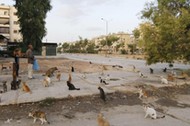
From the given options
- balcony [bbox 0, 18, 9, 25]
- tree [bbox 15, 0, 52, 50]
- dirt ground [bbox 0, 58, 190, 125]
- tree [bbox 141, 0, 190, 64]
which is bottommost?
dirt ground [bbox 0, 58, 190, 125]

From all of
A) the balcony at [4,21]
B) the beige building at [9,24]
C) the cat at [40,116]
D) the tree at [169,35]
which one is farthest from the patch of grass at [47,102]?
the balcony at [4,21]

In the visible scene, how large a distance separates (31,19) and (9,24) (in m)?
42.5

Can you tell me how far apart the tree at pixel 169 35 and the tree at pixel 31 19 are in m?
29.7

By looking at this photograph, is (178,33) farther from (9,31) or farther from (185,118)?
(9,31)

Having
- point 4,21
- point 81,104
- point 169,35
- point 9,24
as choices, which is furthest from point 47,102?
point 4,21

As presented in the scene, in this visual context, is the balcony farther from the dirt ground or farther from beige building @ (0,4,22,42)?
the dirt ground

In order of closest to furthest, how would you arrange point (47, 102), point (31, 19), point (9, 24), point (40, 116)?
point (40, 116), point (47, 102), point (31, 19), point (9, 24)

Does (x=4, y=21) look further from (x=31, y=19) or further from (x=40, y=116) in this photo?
(x=40, y=116)

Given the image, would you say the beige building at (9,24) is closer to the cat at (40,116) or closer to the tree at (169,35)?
the tree at (169,35)

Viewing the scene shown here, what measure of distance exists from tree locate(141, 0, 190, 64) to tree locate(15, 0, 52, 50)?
29695mm

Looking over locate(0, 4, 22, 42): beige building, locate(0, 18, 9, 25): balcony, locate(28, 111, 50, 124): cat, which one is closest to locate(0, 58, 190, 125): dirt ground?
locate(28, 111, 50, 124): cat

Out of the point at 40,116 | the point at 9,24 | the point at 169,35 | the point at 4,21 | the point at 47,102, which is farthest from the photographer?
the point at 4,21

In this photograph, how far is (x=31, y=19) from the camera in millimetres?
47156

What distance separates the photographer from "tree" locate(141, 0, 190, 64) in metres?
18.8
